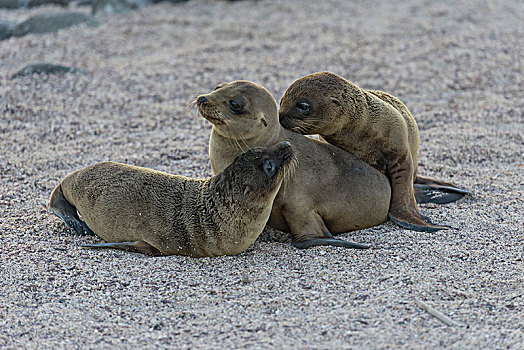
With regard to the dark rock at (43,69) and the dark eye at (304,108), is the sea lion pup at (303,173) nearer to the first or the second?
the dark eye at (304,108)

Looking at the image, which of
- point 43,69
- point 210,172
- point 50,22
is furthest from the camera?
point 50,22

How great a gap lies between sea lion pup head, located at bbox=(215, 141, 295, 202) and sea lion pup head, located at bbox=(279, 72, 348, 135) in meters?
0.51

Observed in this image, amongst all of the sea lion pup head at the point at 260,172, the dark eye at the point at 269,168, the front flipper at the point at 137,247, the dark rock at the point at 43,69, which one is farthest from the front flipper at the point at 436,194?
the dark rock at the point at 43,69

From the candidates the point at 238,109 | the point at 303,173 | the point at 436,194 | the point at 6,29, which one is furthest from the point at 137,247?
the point at 6,29

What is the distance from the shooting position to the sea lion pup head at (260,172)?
4.39 meters

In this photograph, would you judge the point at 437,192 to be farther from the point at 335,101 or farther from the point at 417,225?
the point at 335,101

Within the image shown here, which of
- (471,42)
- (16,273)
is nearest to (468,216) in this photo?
(16,273)

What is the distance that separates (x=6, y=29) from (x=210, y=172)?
6.98m

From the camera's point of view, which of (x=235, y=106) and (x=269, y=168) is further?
(x=235, y=106)

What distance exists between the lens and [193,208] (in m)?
4.58

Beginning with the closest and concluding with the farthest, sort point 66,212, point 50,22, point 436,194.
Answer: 1. point 66,212
2. point 436,194
3. point 50,22

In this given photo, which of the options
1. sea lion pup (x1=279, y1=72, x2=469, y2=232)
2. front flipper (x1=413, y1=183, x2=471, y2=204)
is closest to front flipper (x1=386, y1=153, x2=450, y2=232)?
sea lion pup (x1=279, y1=72, x2=469, y2=232)

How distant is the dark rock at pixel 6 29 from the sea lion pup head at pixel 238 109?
800 centimetres

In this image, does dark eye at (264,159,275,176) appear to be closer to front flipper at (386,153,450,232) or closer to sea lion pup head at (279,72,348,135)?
sea lion pup head at (279,72,348,135)
